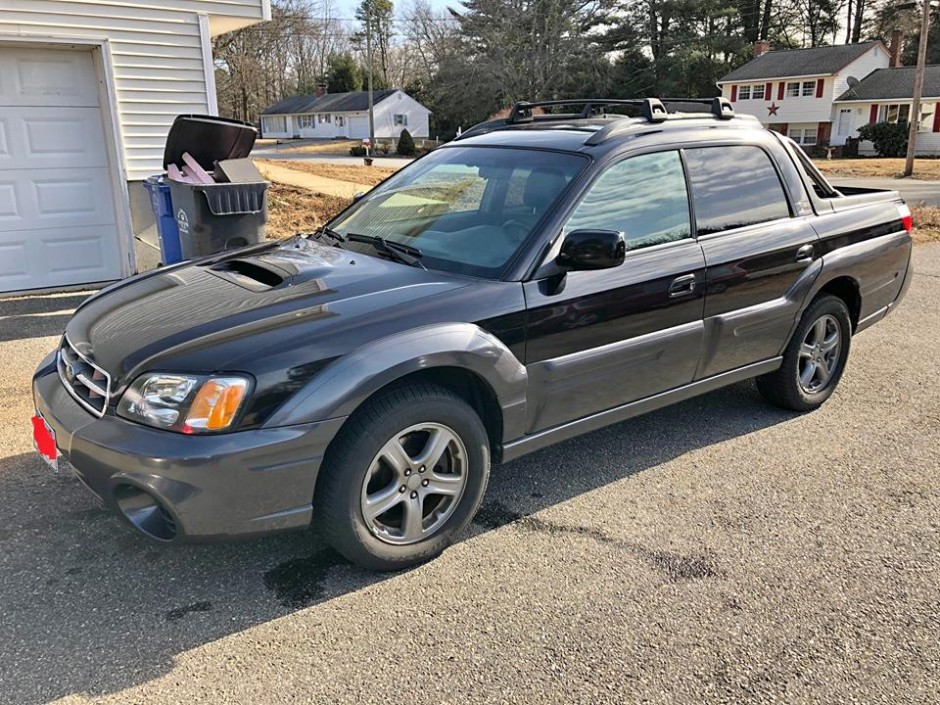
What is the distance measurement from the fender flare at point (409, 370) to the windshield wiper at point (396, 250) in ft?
1.84

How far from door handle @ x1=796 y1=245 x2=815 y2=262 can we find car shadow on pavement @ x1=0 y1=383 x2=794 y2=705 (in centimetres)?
143

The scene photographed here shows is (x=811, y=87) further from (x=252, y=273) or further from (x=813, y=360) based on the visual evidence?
(x=252, y=273)

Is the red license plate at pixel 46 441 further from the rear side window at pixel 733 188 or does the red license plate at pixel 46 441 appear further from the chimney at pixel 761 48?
the chimney at pixel 761 48

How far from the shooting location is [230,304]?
123 inches

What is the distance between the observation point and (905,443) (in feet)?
14.5

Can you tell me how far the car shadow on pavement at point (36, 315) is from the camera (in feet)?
21.2

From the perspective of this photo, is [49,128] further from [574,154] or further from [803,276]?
[803,276]

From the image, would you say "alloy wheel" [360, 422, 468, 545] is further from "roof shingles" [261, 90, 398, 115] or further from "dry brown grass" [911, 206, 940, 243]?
"roof shingles" [261, 90, 398, 115]

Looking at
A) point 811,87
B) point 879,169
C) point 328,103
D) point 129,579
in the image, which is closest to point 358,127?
point 328,103

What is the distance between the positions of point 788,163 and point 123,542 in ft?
13.3

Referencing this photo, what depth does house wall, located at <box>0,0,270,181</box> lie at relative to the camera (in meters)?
7.52

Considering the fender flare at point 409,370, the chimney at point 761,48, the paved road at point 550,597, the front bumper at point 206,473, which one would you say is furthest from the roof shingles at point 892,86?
the front bumper at point 206,473

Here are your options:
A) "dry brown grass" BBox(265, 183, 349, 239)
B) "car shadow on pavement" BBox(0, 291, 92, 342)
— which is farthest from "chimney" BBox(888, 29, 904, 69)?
"car shadow on pavement" BBox(0, 291, 92, 342)

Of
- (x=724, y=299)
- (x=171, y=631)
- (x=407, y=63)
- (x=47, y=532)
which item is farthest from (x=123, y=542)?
(x=407, y=63)
